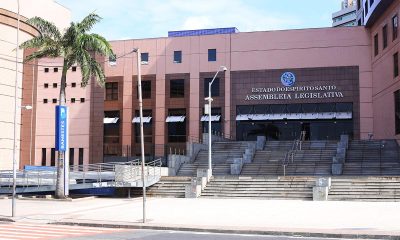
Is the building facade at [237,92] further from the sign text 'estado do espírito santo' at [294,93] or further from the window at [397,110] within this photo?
the window at [397,110]

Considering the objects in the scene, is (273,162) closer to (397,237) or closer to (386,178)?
(386,178)

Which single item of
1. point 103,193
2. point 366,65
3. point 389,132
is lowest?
point 103,193

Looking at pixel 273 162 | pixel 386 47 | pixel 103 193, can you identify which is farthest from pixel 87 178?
pixel 386 47

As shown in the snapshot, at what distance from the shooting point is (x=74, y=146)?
6259cm

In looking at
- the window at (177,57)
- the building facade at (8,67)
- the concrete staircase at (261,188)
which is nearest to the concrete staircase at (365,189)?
the concrete staircase at (261,188)

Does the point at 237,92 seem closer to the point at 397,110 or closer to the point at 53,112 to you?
the point at 397,110

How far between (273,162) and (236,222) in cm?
2487

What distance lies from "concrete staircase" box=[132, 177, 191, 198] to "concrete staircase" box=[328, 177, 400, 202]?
1004 cm

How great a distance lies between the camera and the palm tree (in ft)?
114

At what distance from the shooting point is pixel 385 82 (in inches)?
1976

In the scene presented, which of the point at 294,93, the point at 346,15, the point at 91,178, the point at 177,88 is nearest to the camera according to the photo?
the point at 91,178

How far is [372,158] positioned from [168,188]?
721 inches

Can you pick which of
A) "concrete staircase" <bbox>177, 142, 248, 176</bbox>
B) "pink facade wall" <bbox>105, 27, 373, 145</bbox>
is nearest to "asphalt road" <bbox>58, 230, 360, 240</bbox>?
"concrete staircase" <bbox>177, 142, 248, 176</bbox>

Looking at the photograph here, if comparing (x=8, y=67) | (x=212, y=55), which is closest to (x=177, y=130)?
(x=212, y=55)
